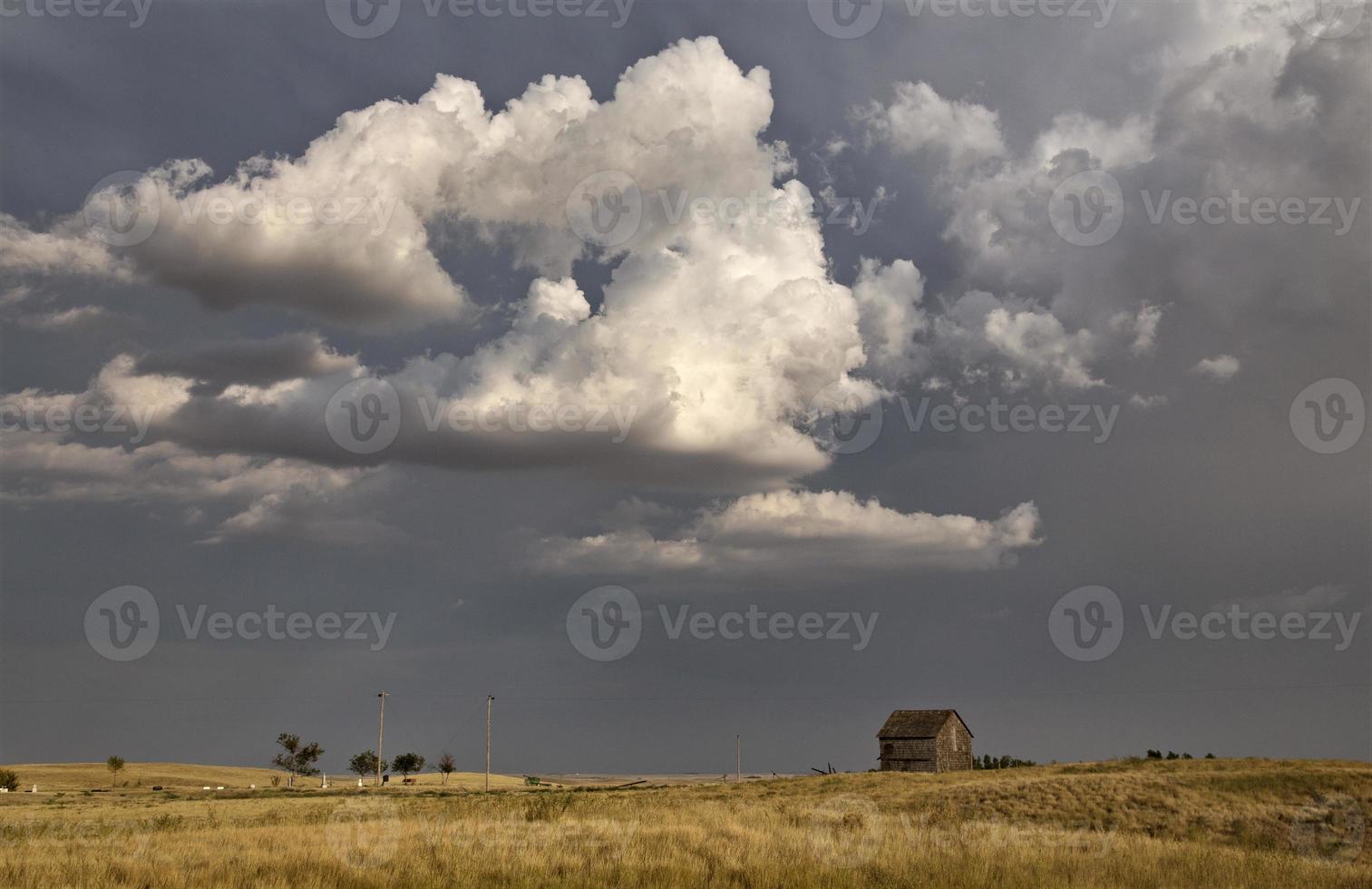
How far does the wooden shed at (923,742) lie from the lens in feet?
292

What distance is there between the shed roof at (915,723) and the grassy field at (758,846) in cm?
5032

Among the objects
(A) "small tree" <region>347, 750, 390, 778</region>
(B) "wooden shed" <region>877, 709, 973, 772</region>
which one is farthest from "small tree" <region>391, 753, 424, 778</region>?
(B) "wooden shed" <region>877, 709, 973, 772</region>

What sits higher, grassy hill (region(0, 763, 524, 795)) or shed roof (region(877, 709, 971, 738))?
shed roof (region(877, 709, 971, 738))

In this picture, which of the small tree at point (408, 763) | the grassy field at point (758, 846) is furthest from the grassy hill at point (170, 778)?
the grassy field at point (758, 846)

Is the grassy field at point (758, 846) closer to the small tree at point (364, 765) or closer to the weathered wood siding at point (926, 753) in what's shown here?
the weathered wood siding at point (926, 753)

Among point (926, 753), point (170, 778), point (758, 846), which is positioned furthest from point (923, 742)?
point (170, 778)

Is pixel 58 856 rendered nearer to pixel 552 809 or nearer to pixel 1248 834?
pixel 552 809

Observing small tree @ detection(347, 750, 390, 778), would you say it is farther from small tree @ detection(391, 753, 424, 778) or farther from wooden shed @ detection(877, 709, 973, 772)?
wooden shed @ detection(877, 709, 973, 772)

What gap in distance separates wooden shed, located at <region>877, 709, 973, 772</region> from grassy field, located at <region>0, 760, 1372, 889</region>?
49.4 meters

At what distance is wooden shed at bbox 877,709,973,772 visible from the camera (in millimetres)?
89000

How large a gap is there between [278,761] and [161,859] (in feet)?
408

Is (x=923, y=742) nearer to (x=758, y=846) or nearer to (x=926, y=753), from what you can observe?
(x=926, y=753)

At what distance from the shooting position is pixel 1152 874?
773 inches

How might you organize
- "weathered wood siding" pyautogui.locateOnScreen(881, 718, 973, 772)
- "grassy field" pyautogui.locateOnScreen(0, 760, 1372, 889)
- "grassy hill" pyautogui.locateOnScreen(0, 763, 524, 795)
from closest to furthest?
"grassy field" pyautogui.locateOnScreen(0, 760, 1372, 889), "weathered wood siding" pyautogui.locateOnScreen(881, 718, 973, 772), "grassy hill" pyautogui.locateOnScreen(0, 763, 524, 795)
